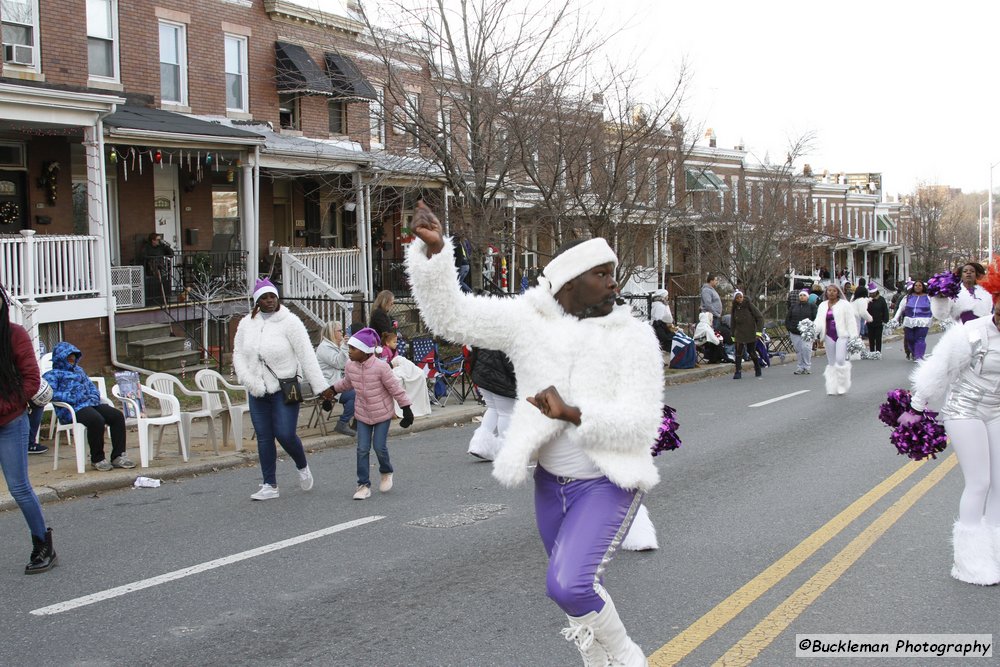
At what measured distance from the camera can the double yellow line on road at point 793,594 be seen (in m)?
4.79

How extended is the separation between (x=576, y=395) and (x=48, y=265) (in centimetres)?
1378

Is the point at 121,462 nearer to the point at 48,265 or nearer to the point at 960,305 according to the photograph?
the point at 48,265

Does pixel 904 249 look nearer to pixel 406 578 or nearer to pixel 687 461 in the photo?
pixel 687 461

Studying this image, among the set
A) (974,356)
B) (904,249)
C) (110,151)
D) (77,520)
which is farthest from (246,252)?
(904,249)

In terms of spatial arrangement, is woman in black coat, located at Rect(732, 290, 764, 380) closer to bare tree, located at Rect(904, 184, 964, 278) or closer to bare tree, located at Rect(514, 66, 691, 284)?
bare tree, located at Rect(514, 66, 691, 284)

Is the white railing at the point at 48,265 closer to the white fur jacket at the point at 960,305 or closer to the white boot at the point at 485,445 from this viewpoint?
the white boot at the point at 485,445

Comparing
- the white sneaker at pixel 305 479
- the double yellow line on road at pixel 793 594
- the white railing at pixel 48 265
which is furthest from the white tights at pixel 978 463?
the white railing at pixel 48 265

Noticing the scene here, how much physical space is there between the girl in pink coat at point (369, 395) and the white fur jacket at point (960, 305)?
4.35 m

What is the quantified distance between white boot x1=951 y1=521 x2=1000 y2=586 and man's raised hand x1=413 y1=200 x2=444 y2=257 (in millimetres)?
3809

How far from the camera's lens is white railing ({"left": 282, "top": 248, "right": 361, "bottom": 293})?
21.6m

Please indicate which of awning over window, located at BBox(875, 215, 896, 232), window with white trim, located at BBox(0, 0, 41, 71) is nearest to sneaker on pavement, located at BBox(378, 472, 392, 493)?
window with white trim, located at BBox(0, 0, 41, 71)

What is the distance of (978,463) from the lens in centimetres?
564

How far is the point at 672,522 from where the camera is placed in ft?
24.3

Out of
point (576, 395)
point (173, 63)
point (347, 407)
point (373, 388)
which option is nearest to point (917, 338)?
point (347, 407)
